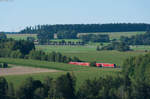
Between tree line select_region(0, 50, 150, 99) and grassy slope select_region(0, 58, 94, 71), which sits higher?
tree line select_region(0, 50, 150, 99)

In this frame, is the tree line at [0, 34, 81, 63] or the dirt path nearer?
the dirt path

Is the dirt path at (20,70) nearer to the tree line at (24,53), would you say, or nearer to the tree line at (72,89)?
the tree line at (24,53)

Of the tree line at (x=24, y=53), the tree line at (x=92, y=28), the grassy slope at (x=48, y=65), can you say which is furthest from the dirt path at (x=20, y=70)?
the tree line at (x=92, y=28)

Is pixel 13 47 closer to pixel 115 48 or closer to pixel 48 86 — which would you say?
pixel 115 48

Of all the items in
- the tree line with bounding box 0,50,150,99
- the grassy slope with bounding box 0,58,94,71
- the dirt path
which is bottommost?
the grassy slope with bounding box 0,58,94,71

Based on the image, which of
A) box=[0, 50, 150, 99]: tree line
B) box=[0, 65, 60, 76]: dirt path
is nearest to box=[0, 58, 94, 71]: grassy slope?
box=[0, 65, 60, 76]: dirt path

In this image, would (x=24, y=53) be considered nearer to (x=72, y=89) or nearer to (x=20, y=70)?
(x=20, y=70)

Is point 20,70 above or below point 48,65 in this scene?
above

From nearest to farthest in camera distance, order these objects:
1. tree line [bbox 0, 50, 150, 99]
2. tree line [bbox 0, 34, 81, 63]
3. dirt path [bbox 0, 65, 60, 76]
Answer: tree line [bbox 0, 50, 150, 99] < dirt path [bbox 0, 65, 60, 76] < tree line [bbox 0, 34, 81, 63]

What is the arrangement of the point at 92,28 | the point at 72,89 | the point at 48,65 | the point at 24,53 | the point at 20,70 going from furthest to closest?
the point at 92,28 → the point at 24,53 → the point at 48,65 → the point at 20,70 → the point at 72,89

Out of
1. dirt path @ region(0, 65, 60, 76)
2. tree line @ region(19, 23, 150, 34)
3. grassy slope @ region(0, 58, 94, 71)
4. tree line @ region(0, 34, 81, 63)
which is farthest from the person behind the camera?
tree line @ region(19, 23, 150, 34)

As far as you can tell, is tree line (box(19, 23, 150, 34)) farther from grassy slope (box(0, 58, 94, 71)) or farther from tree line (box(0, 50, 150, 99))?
tree line (box(0, 50, 150, 99))

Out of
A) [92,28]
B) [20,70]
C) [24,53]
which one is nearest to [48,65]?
[20,70]

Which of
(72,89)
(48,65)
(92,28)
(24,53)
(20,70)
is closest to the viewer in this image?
(72,89)
